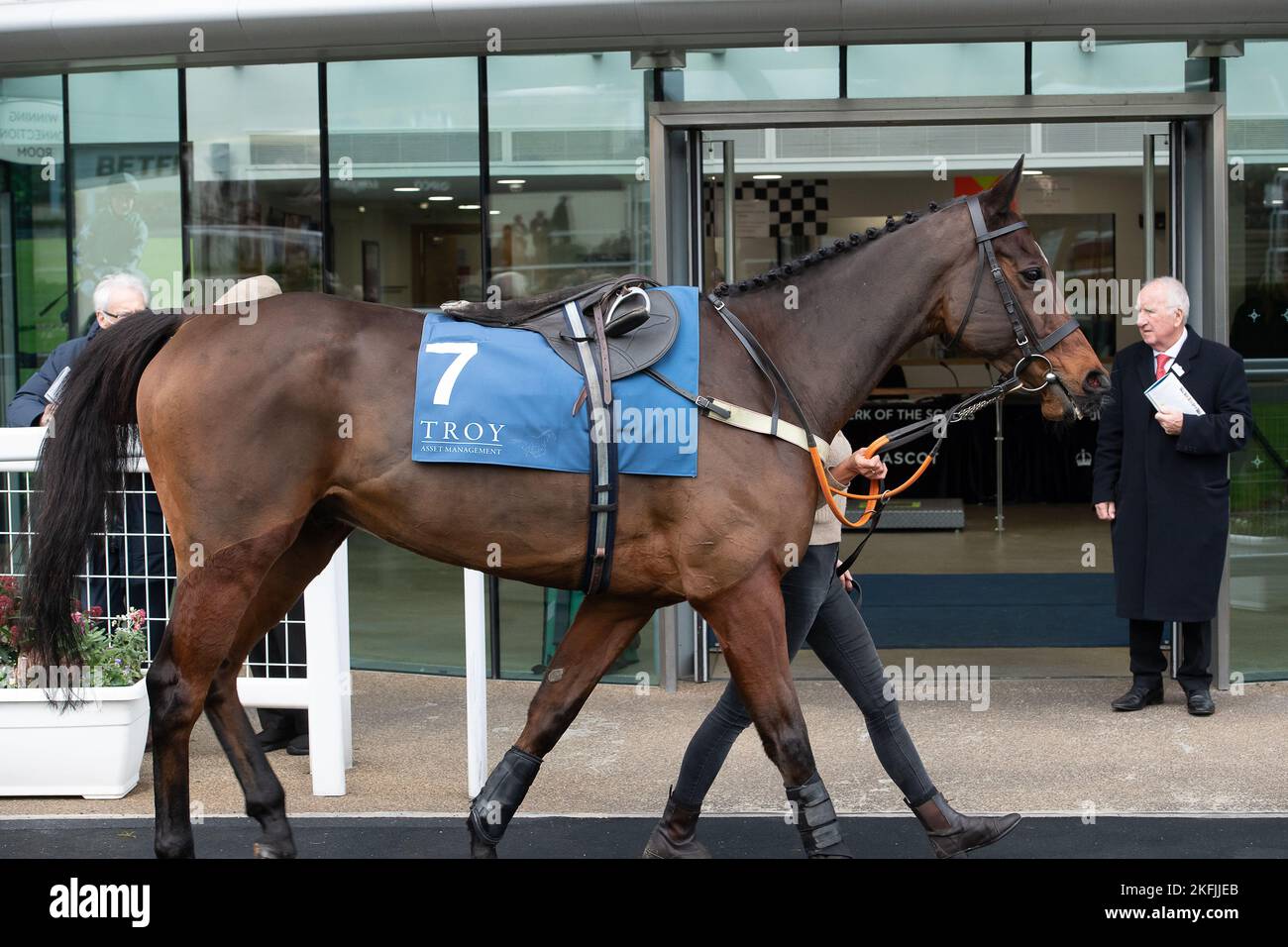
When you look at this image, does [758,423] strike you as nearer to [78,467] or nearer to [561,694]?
[561,694]

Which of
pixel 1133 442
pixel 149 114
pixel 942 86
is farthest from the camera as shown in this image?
pixel 149 114

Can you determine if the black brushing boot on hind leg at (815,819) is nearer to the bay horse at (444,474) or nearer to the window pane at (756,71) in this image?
the bay horse at (444,474)

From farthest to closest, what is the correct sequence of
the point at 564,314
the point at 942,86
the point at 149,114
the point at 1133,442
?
the point at 149,114, the point at 942,86, the point at 1133,442, the point at 564,314

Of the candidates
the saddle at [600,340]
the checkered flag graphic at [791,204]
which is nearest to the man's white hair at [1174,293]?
the saddle at [600,340]

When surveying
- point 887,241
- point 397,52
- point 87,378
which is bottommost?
point 87,378

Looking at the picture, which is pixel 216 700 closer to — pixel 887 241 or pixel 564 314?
pixel 564 314

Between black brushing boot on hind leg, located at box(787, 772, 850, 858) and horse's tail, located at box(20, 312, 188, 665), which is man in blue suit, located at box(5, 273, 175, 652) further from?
black brushing boot on hind leg, located at box(787, 772, 850, 858)

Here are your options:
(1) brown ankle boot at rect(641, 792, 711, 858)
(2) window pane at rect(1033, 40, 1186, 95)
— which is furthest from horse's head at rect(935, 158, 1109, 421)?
(2) window pane at rect(1033, 40, 1186, 95)

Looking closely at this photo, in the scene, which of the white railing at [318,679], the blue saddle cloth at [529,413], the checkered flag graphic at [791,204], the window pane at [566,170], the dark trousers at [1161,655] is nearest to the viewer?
the blue saddle cloth at [529,413]

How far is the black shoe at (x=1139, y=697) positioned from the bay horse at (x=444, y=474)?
2.90 meters

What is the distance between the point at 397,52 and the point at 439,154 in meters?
0.61

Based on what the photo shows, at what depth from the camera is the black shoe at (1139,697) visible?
21.8 ft

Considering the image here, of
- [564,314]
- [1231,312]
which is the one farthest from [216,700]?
[1231,312]
